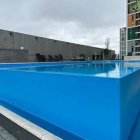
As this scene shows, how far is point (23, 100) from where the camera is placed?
2.09m

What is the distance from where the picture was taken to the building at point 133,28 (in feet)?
77.6

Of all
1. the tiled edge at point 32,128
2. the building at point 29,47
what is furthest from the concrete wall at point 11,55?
the tiled edge at point 32,128

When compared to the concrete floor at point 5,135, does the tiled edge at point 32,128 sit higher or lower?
higher

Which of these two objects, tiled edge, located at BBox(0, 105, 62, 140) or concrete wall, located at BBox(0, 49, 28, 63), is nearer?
tiled edge, located at BBox(0, 105, 62, 140)

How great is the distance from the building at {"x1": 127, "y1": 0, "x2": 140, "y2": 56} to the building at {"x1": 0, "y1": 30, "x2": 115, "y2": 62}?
7047 millimetres

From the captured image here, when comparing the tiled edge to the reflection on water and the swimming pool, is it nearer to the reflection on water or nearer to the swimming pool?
the swimming pool

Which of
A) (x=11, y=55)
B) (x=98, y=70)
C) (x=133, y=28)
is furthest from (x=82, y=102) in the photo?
(x=133, y=28)

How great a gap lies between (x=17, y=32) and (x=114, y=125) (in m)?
17.2

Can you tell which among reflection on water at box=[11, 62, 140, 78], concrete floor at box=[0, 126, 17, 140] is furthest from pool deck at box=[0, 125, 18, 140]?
reflection on water at box=[11, 62, 140, 78]

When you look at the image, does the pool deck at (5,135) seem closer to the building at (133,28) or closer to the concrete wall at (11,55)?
the concrete wall at (11,55)

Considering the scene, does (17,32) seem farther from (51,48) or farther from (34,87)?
(34,87)

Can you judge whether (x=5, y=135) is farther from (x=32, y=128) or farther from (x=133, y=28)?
(x=133, y=28)

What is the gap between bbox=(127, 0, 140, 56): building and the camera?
2366cm

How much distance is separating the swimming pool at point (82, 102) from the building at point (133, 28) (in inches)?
907
